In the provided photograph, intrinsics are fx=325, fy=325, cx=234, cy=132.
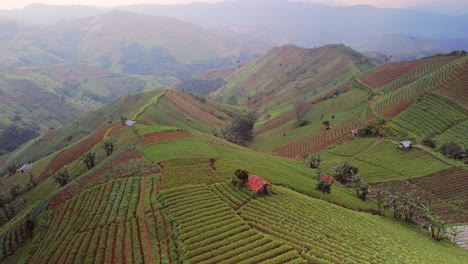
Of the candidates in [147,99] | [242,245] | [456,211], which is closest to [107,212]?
[242,245]

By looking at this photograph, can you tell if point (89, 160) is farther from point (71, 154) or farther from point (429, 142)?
point (429, 142)

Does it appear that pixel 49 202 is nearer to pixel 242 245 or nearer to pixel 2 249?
pixel 2 249

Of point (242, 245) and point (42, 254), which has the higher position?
point (242, 245)

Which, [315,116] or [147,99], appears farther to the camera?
[147,99]

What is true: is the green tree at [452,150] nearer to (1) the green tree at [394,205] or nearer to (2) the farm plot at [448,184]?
(2) the farm plot at [448,184]

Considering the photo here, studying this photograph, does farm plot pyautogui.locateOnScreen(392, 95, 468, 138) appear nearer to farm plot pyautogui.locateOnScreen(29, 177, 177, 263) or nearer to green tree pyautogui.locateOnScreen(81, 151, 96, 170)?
farm plot pyautogui.locateOnScreen(29, 177, 177, 263)

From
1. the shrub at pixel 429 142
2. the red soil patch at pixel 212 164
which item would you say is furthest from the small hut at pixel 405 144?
the red soil patch at pixel 212 164

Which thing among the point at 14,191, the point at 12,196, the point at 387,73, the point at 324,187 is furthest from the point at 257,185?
the point at 387,73

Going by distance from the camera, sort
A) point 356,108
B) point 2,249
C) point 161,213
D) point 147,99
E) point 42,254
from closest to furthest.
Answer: point 42,254
point 161,213
point 2,249
point 356,108
point 147,99
